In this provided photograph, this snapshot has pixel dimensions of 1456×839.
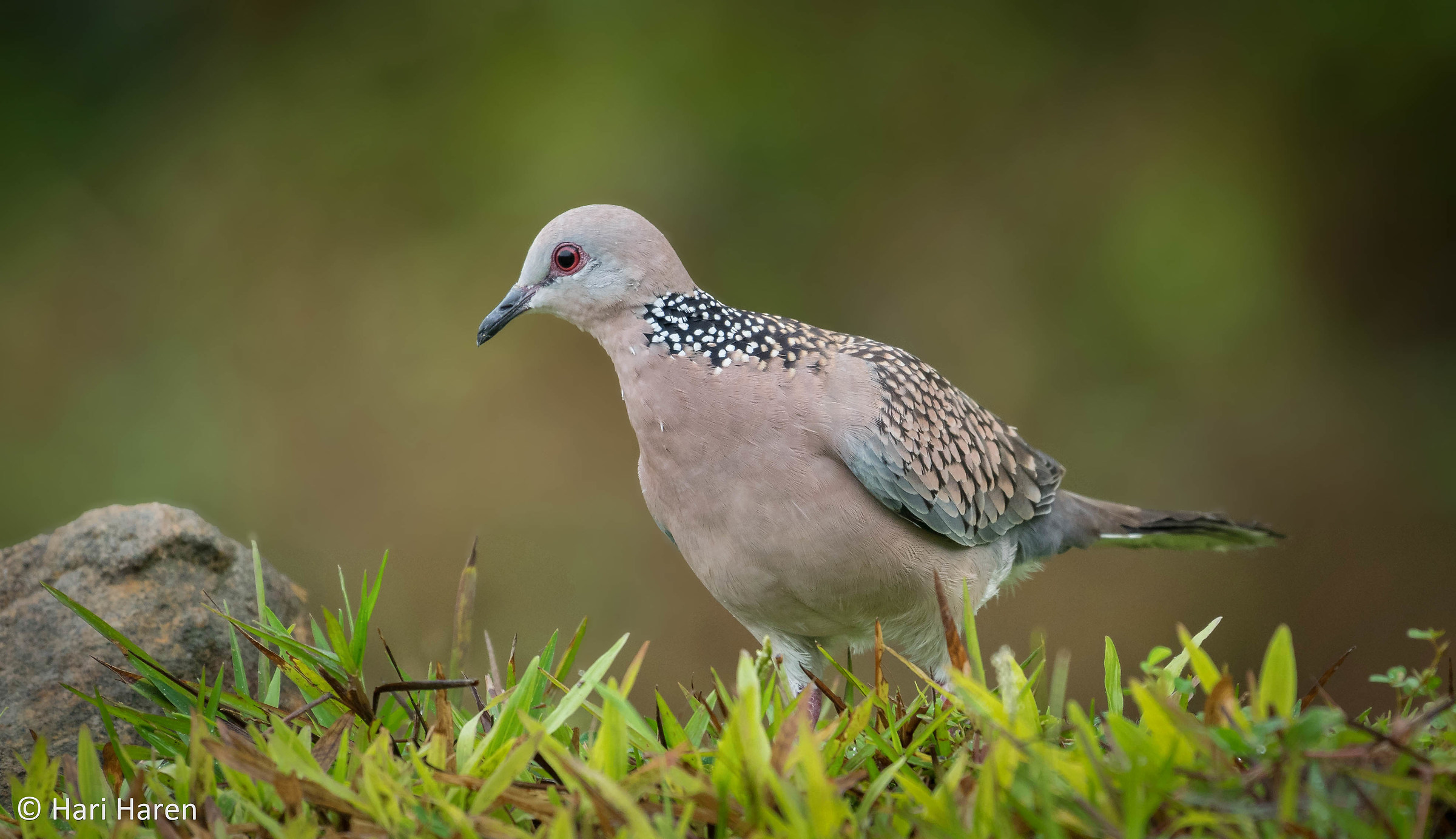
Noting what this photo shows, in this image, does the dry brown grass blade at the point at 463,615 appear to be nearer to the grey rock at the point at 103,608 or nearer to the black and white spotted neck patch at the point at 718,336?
the grey rock at the point at 103,608

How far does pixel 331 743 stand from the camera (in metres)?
1.76

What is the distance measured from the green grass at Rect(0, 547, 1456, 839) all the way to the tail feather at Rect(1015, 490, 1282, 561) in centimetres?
107

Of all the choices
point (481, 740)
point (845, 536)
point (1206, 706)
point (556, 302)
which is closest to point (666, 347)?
point (556, 302)

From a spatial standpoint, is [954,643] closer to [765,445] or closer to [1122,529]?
[765,445]

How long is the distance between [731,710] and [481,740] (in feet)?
1.64

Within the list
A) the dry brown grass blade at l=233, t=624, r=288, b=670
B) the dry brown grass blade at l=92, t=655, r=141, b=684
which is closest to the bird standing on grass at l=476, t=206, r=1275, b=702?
the dry brown grass blade at l=233, t=624, r=288, b=670

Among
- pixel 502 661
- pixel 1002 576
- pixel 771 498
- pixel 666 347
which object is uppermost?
pixel 666 347

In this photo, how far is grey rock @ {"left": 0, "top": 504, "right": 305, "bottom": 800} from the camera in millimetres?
2125

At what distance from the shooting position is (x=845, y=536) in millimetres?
2375

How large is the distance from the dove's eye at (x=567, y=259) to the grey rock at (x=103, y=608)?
37.8 inches

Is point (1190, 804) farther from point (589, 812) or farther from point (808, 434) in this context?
point (808, 434)

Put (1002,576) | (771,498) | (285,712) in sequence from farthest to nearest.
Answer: (1002,576) → (771,498) → (285,712)

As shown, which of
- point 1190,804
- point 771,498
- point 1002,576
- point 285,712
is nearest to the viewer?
point 1190,804

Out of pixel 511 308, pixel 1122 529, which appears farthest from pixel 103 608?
pixel 1122 529
